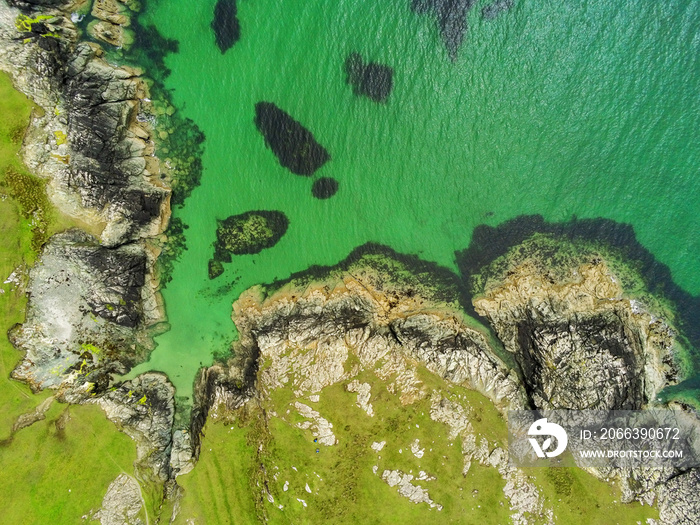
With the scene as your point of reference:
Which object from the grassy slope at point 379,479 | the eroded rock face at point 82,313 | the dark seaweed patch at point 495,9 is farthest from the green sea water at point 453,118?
the grassy slope at point 379,479

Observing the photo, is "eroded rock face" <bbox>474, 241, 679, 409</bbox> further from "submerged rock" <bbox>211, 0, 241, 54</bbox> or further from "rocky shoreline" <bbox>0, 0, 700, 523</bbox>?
"submerged rock" <bbox>211, 0, 241, 54</bbox>

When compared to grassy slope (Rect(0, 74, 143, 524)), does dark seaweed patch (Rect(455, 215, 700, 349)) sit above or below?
above

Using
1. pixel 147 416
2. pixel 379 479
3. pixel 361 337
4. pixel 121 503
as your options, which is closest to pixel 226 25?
pixel 361 337

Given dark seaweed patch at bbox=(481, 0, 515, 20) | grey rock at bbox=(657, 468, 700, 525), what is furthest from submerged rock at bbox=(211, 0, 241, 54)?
grey rock at bbox=(657, 468, 700, 525)

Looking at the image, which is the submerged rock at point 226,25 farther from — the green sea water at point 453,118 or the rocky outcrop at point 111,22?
the rocky outcrop at point 111,22

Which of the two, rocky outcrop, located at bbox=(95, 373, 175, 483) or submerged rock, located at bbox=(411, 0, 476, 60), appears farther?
rocky outcrop, located at bbox=(95, 373, 175, 483)

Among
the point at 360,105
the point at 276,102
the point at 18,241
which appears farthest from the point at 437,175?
the point at 18,241
